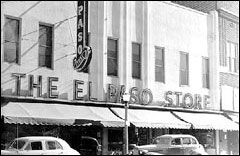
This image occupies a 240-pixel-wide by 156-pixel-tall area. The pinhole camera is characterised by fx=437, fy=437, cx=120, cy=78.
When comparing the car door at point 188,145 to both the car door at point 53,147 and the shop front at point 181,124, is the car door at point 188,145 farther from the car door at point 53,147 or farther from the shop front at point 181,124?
the car door at point 53,147

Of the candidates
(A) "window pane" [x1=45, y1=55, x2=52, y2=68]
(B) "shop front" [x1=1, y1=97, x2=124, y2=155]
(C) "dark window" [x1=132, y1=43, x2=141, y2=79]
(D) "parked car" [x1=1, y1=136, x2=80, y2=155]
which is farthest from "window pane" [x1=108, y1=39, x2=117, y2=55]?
(D) "parked car" [x1=1, y1=136, x2=80, y2=155]

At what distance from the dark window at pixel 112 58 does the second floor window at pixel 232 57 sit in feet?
26.3

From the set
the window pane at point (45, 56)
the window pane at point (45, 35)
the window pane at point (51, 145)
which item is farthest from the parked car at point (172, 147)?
the window pane at point (45, 35)

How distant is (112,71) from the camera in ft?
57.9

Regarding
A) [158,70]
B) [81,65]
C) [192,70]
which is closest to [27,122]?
[81,65]

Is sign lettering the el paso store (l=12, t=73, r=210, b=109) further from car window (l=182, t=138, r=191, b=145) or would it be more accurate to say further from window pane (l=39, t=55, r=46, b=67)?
car window (l=182, t=138, r=191, b=145)

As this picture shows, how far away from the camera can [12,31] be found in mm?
14789

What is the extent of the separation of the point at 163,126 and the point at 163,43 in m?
4.07

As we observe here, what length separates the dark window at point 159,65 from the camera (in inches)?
767

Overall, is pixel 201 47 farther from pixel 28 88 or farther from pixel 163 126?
pixel 28 88

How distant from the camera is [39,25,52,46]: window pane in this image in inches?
615

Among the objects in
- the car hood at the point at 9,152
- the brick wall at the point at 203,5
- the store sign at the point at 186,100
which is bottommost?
the car hood at the point at 9,152

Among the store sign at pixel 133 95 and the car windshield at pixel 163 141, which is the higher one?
the store sign at pixel 133 95

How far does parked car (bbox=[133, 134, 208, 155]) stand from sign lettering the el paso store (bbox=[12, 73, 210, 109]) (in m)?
2.83
